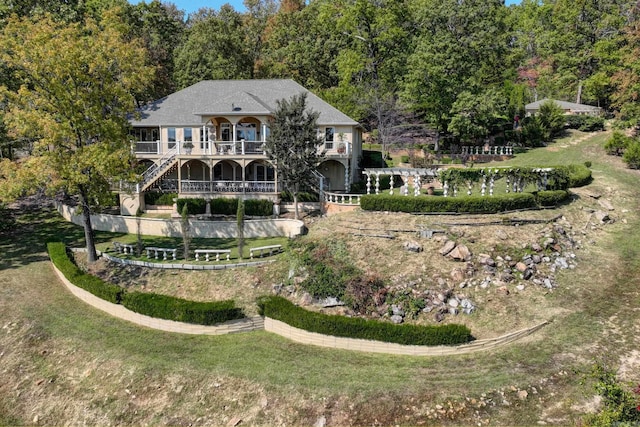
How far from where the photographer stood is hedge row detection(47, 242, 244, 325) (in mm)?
18625

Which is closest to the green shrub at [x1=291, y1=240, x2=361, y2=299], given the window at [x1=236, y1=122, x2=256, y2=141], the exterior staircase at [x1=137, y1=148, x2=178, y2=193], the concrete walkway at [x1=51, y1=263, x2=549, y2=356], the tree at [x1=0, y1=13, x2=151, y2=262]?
the concrete walkway at [x1=51, y1=263, x2=549, y2=356]

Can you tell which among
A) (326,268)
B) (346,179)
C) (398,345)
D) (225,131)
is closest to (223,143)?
(225,131)

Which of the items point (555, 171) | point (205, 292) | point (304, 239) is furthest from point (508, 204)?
point (205, 292)

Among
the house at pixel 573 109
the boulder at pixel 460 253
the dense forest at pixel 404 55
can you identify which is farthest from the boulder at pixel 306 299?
the house at pixel 573 109

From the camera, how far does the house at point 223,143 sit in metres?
32.1

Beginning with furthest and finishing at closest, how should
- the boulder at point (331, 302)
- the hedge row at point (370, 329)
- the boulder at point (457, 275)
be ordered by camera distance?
the boulder at point (457, 275), the boulder at point (331, 302), the hedge row at point (370, 329)

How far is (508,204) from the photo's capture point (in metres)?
24.6

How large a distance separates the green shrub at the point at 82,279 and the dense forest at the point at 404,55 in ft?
44.4

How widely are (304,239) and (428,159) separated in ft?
75.0

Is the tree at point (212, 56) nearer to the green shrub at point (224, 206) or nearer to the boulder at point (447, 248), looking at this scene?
the green shrub at point (224, 206)

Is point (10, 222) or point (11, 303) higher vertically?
point (10, 222)

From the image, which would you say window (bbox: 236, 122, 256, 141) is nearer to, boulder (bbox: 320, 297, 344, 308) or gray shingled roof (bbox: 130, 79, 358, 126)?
gray shingled roof (bbox: 130, 79, 358, 126)

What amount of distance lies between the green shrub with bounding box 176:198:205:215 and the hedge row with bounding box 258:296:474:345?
1453 centimetres

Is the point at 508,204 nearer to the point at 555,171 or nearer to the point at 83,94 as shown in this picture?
the point at 555,171
